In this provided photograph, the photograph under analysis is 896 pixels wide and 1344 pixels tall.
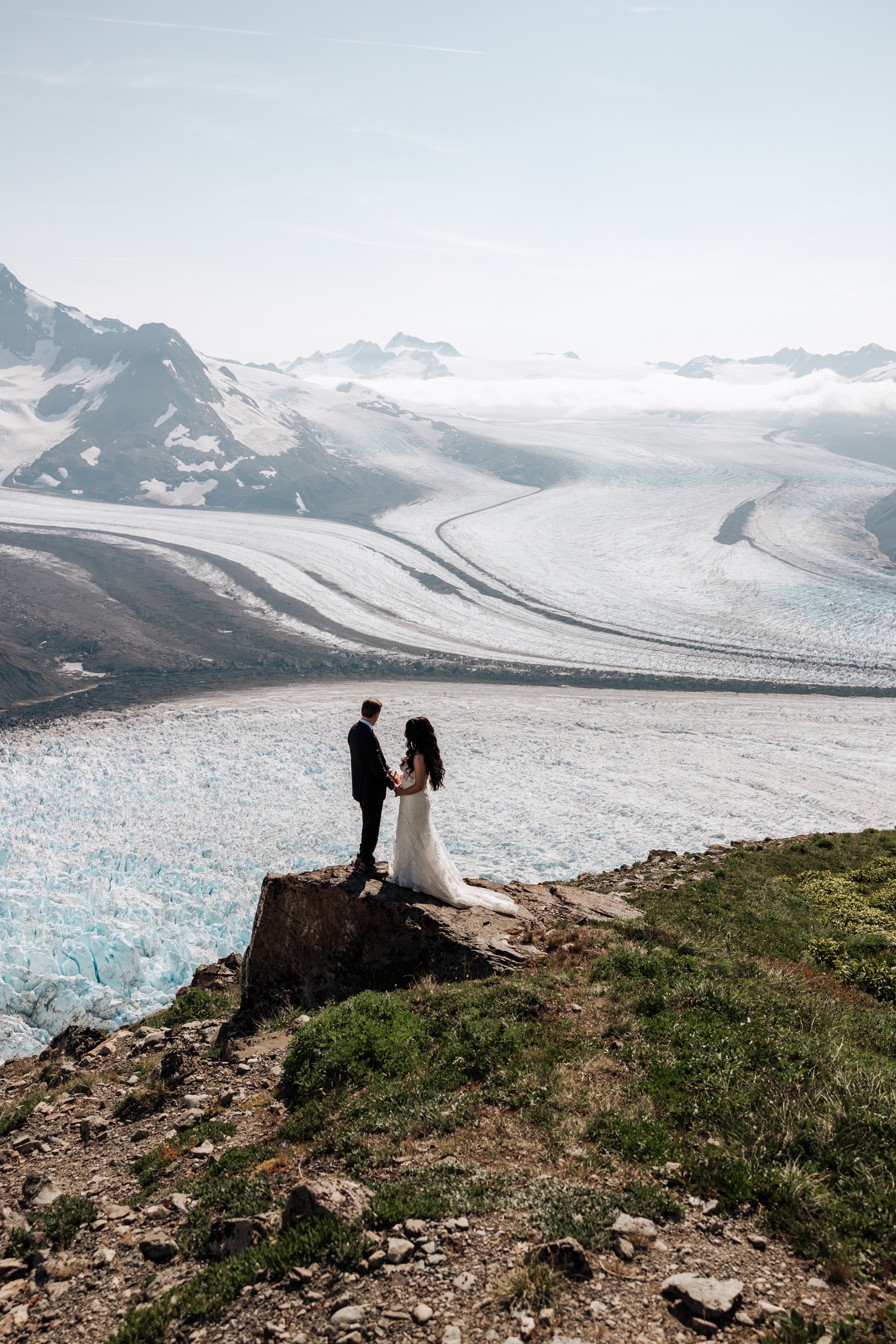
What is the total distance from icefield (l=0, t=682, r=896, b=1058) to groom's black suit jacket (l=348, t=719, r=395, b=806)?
36.2 feet

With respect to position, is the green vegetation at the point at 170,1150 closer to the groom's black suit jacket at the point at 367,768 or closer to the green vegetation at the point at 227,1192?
the green vegetation at the point at 227,1192

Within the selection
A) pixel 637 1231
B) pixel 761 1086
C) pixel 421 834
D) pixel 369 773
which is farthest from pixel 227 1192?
pixel 369 773

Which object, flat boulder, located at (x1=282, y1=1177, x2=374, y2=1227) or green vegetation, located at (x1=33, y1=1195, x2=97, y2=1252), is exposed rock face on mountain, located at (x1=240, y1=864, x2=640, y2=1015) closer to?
green vegetation, located at (x1=33, y1=1195, x2=97, y2=1252)

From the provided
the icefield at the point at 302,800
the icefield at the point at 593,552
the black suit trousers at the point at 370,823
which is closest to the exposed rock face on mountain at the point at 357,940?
the black suit trousers at the point at 370,823

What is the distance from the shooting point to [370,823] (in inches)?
372

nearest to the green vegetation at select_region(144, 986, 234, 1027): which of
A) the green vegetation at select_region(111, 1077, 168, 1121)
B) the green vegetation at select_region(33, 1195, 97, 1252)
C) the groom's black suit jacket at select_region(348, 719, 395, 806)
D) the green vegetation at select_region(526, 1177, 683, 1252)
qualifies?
the green vegetation at select_region(111, 1077, 168, 1121)

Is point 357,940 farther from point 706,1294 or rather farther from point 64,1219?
point 706,1294

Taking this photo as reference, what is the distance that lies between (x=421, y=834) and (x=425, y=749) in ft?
3.54

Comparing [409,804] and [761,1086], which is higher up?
[409,804]

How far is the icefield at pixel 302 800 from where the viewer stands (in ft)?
61.8

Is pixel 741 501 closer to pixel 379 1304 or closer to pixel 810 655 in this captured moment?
pixel 810 655

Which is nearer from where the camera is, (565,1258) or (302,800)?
(565,1258)

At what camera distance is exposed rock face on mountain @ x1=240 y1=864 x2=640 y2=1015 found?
870cm

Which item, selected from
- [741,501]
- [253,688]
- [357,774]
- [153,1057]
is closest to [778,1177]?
[357,774]
